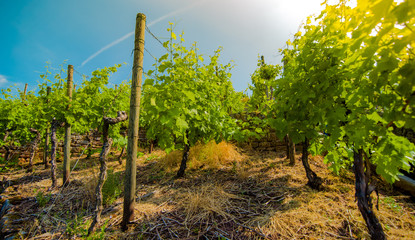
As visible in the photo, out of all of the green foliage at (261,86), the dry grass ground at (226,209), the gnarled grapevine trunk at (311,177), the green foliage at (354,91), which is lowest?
the dry grass ground at (226,209)

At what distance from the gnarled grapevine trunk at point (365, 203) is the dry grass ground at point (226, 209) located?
0.96 ft

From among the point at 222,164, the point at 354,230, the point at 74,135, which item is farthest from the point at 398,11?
the point at 74,135

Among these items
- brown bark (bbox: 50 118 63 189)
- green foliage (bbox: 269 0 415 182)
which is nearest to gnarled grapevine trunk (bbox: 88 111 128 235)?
green foliage (bbox: 269 0 415 182)

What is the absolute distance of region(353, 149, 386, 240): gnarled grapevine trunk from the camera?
2.02 meters

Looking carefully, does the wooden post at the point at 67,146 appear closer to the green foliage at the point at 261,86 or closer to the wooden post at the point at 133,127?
the wooden post at the point at 133,127

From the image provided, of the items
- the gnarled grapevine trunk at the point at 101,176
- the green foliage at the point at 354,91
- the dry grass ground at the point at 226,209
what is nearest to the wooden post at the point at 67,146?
the dry grass ground at the point at 226,209

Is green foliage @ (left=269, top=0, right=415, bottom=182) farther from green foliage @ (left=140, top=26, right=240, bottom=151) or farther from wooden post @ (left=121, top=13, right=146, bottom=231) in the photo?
wooden post @ (left=121, top=13, right=146, bottom=231)

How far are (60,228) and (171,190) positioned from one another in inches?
79.5

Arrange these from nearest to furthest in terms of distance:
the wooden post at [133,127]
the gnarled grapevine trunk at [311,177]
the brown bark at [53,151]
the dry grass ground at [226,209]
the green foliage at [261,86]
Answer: the dry grass ground at [226,209] → the wooden post at [133,127] → the gnarled grapevine trunk at [311,177] → the brown bark at [53,151] → the green foliage at [261,86]

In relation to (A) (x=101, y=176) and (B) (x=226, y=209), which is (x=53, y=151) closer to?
(A) (x=101, y=176)

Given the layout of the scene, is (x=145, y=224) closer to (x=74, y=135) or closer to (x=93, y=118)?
(x=93, y=118)

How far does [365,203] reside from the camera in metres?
2.09

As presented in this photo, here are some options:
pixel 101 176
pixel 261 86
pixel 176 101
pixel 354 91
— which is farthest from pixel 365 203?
pixel 261 86

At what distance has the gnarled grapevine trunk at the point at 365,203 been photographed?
6.63ft
